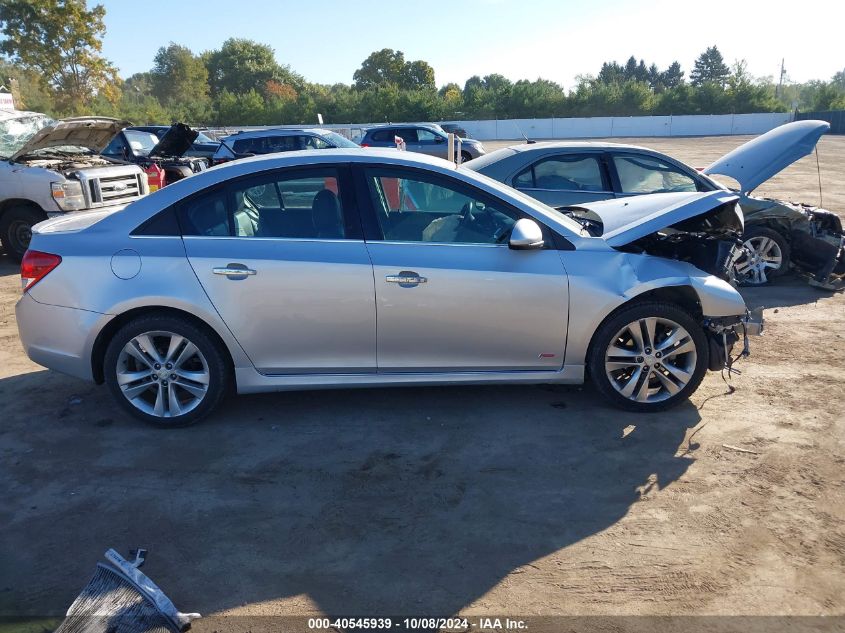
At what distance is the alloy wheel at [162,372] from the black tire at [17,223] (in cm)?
677

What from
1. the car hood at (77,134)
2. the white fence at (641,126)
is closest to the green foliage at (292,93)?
the white fence at (641,126)

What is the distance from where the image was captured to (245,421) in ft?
14.9

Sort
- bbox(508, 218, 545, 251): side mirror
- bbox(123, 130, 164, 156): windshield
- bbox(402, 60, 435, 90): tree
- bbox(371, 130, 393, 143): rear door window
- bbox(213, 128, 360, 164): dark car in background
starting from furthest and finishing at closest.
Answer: bbox(402, 60, 435, 90): tree < bbox(371, 130, 393, 143): rear door window < bbox(213, 128, 360, 164): dark car in background < bbox(123, 130, 164, 156): windshield < bbox(508, 218, 545, 251): side mirror

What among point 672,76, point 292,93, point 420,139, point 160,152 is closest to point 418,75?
point 292,93

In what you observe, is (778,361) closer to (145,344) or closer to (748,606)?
(748,606)

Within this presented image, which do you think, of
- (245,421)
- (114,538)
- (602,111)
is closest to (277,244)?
(245,421)

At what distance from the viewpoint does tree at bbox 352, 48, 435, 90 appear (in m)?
82.4

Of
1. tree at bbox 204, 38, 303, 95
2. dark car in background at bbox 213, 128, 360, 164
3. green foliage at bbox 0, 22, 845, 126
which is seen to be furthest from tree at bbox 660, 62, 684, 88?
dark car in background at bbox 213, 128, 360, 164

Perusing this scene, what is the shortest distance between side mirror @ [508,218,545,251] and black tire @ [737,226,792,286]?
4663mm

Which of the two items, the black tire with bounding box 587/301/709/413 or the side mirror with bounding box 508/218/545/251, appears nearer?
the side mirror with bounding box 508/218/545/251

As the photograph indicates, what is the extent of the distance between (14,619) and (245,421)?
6.35 feet

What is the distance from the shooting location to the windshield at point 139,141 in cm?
1382

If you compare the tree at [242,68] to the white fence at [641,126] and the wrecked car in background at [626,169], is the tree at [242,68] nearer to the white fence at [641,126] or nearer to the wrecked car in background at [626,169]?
the white fence at [641,126]

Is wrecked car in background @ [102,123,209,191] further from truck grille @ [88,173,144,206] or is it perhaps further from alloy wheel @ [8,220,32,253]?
alloy wheel @ [8,220,32,253]
